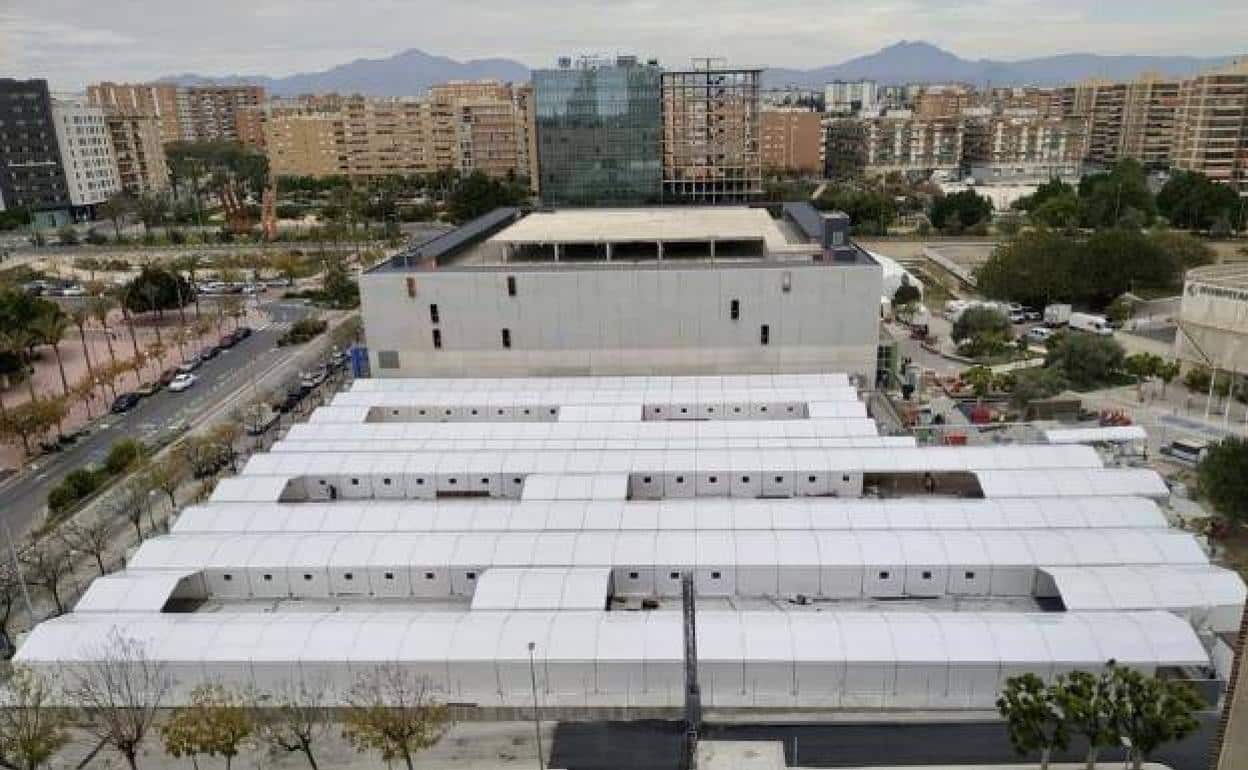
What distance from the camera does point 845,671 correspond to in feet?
51.1

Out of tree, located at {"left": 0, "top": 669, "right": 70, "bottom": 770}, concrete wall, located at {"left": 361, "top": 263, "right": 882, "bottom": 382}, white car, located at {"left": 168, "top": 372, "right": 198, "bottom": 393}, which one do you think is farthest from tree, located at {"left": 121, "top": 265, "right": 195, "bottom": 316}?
tree, located at {"left": 0, "top": 669, "right": 70, "bottom": 770}

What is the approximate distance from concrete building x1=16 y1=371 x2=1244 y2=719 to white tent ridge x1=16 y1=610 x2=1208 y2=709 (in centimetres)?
4

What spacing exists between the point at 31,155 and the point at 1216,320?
91.8m

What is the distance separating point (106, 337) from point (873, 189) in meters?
66.6

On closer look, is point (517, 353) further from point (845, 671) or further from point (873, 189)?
point (873, 189)

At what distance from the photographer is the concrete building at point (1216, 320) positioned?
29.4 metres

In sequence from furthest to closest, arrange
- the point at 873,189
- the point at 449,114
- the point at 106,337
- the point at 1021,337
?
the point at 449,114, the point at 873,189, the point at 106,337, the point at 1021,337

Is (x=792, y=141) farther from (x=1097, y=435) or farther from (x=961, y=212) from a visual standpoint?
(x=1097, y=435)

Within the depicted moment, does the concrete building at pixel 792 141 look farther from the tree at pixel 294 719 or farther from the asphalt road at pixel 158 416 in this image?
the tree at pixel 294 719

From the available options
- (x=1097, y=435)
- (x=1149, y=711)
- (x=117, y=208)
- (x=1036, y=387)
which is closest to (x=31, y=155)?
(x=117, y=208)

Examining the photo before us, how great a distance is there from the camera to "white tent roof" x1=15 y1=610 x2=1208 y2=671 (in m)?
15.6

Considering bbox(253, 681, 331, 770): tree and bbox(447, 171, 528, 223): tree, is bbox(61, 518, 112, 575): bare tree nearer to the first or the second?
bbox(253, 681, 331, 770): tree

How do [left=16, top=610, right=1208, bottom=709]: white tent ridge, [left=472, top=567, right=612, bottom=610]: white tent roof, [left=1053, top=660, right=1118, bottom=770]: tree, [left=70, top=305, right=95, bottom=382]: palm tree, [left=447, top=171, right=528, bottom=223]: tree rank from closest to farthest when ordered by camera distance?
[left=1053, top=660, right=1118, bottom=770]: tree
[left=16, top=610, right=1208, bottom=709]: white tent ridge
[left=472, top=567, right=612, bottom=610]: white tent roof
[left=70, top=305, right=95, bottom=382]: palm tree
[left=447, top=171, right=528, bottom=223]: tree

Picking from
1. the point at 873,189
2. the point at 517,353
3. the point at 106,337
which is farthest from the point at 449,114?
the point at 517,353
